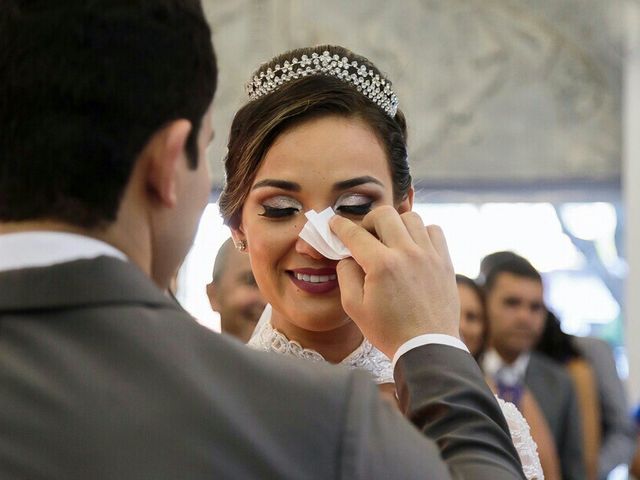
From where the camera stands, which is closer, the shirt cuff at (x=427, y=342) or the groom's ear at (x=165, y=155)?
the groom's ear at (x=165, y=155)

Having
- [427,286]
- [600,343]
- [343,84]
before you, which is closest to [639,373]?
[600,343]

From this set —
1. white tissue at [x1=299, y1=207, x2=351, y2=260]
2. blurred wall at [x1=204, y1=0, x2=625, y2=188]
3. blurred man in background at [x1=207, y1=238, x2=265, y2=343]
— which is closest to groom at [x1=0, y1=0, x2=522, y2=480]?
white tissue at [x1=299, y1=207, x2=351, y2=260]

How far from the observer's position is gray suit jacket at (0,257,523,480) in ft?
3.37

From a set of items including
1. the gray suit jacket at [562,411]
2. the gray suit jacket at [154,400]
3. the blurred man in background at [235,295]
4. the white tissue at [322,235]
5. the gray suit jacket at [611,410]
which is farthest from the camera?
the gray suit jacket at [611,410]

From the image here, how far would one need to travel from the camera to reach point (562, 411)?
4.58 meters

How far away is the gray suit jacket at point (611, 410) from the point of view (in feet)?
16.3

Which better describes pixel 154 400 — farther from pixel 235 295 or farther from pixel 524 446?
pixel 235 295

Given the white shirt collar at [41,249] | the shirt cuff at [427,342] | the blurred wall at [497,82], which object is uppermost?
the blurred wall at [497,82]

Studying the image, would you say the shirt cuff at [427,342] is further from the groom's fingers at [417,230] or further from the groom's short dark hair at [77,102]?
the groom's short dark hair at [77,102]

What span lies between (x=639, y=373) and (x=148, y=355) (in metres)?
7.28

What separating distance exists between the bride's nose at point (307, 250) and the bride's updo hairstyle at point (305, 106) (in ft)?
0.60

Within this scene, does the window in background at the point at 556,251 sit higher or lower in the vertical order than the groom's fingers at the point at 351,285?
higher

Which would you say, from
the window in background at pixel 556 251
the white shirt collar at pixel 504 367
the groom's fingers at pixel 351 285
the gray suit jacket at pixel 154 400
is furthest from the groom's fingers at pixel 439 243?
the window in background at pixel 556 251

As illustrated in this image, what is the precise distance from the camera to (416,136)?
8.21m
